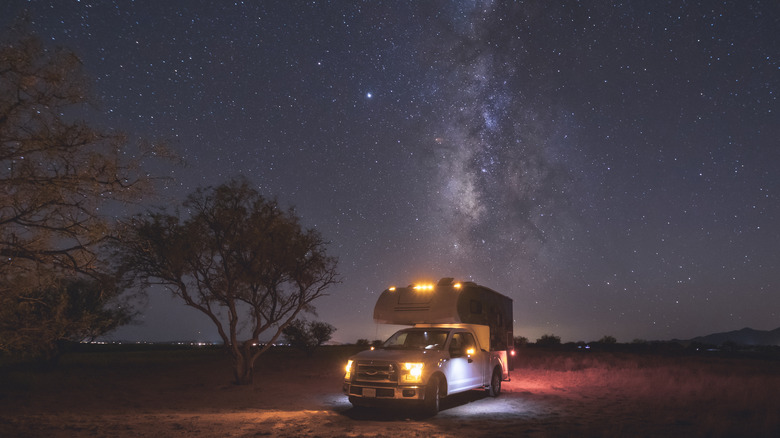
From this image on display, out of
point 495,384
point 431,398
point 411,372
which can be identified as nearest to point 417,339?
point 411,372

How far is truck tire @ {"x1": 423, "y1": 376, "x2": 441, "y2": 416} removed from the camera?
40.5 feet

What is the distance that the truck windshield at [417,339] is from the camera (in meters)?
14.4

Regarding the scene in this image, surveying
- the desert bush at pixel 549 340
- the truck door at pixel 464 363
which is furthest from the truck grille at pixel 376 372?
the desert bush at pixel 549 340

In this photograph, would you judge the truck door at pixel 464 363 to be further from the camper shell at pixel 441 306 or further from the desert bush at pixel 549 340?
the desert bush at pixel 549 340

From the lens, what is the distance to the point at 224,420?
11695mm

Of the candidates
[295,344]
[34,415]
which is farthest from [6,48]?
[295,344]

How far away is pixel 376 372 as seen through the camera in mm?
12812

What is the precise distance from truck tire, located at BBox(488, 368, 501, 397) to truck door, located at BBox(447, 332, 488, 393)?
0.94m

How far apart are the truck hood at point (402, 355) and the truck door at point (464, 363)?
740 mm

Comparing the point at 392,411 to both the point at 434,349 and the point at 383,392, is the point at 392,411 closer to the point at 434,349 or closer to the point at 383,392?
the point at 383,392

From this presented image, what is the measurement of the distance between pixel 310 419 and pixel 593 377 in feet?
52.6

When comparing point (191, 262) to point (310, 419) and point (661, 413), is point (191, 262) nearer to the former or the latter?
point (310, 419)

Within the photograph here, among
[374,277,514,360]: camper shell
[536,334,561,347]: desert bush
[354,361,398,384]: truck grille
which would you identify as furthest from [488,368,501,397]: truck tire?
[536,334,561,347]: desert bush

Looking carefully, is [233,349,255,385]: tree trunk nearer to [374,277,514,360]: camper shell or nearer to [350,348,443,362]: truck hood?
[374,277,514,360]: camper shell
